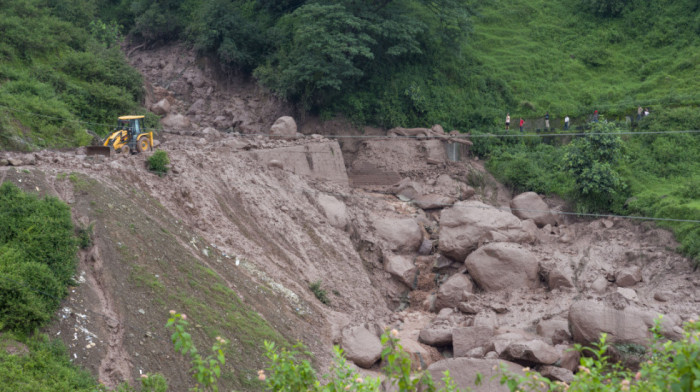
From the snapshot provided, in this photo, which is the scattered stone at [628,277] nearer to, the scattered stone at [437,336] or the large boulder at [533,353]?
the large boulder at [533,353]

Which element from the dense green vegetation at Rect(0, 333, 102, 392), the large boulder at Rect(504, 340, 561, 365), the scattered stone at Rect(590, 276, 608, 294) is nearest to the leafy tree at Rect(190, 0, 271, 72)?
the scattered stone at Rect(590, 276, 608, 294)

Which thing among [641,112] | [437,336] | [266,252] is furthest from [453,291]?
[641,112]

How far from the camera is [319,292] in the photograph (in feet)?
59.1

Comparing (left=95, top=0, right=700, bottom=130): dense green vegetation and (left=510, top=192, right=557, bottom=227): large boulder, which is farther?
(left=95, top=0, right=700, bottom=130): dense green vegetation

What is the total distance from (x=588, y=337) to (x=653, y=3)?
86.3 ft

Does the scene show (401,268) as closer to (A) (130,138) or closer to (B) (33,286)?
(A) (130,138)

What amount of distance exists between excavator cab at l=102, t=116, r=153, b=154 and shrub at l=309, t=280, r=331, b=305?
688 centimetres

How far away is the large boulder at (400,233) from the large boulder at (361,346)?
592 centimetres

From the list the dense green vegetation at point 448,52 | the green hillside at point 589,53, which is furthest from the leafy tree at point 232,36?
the green hillside at point 589,53

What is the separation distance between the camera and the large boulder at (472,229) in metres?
21.0

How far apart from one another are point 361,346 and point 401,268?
219 inches

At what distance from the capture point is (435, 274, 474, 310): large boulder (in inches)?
761

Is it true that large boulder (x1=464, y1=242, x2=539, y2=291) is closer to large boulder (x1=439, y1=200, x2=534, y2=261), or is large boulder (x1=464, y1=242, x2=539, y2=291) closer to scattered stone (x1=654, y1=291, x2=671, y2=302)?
large boulder (x1=439, y1=200, x2=534, y2=261)

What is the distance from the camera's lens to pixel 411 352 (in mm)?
16109
